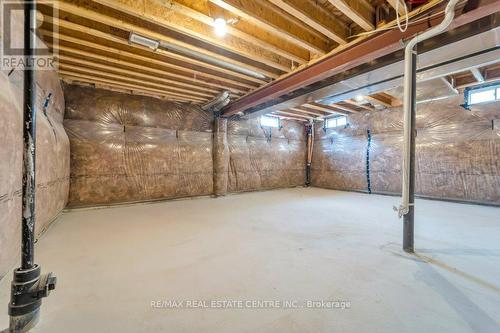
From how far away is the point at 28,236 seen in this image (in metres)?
0.92

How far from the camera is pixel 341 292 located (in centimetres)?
125

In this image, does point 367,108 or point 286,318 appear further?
point 367,108

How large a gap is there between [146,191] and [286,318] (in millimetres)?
3754

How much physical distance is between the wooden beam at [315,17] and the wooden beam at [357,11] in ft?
0.69

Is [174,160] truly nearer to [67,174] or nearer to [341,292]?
Result: [67,174]

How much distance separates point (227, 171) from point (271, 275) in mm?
3754

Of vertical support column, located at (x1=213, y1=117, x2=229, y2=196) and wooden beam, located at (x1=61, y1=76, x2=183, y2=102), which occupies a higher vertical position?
wooden beam, located at (x1=61, y1=76, x2=183, y2=102)

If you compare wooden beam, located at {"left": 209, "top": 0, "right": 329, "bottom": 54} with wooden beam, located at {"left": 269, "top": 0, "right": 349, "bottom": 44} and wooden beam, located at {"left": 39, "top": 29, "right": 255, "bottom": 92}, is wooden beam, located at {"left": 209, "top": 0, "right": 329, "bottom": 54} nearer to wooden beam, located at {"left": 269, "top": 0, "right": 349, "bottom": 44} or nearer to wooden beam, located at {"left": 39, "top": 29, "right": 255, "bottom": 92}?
wooden beam, located at {"left": 269, "top": 0, "right": 349, "bottom": 44}

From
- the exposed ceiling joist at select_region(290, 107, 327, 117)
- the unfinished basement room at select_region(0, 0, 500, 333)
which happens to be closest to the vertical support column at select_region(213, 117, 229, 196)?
the unfinished basement room at select_region(0, 0, 500, 333)

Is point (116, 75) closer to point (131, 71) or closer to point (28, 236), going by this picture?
point (131, 71)

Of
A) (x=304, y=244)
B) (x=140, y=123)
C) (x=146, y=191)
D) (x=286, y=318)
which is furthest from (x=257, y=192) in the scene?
(x=286, y=318)

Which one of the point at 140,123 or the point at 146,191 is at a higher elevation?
the point at 140,123

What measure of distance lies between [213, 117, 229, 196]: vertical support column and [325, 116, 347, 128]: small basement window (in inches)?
136

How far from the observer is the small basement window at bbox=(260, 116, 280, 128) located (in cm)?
602
